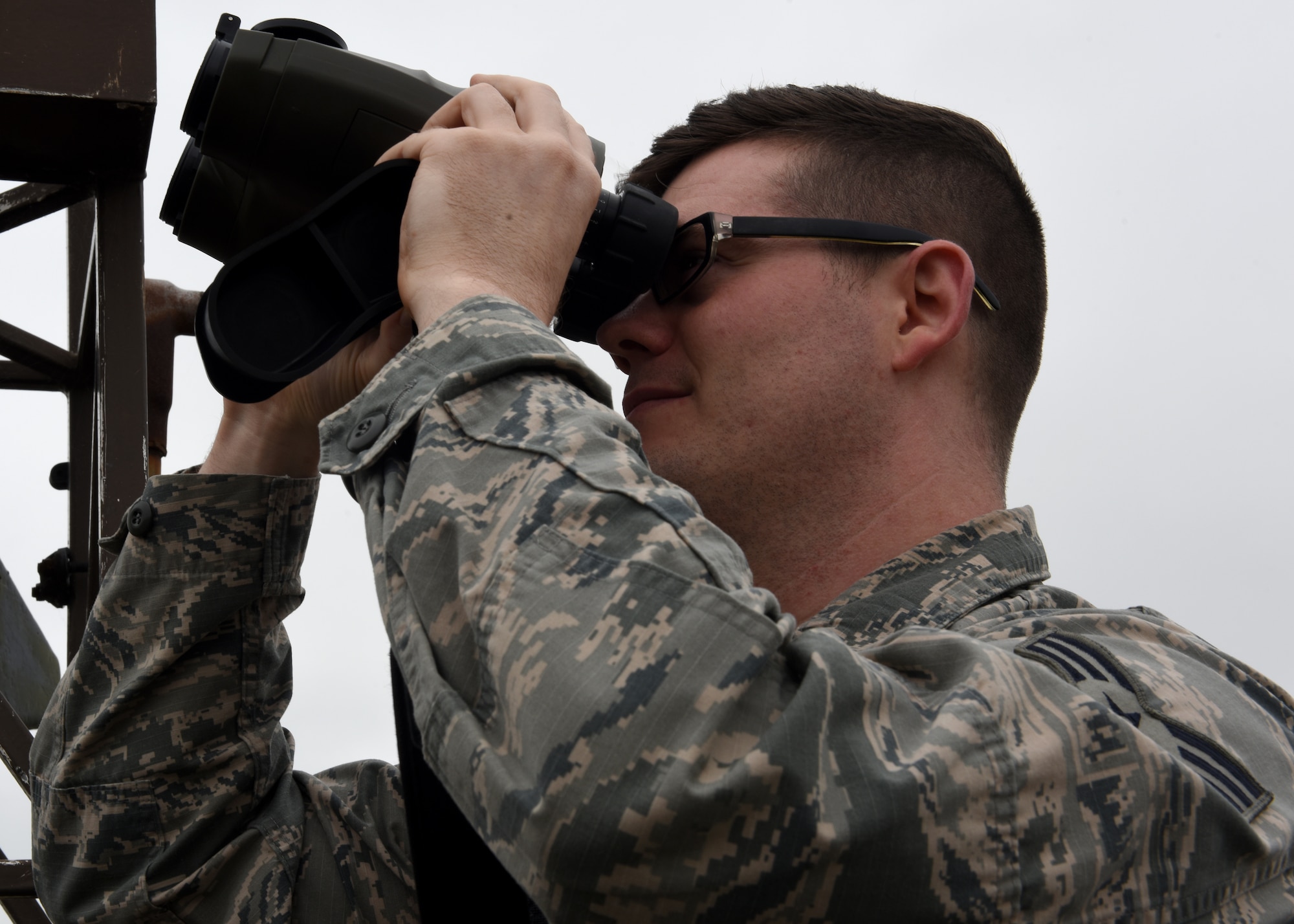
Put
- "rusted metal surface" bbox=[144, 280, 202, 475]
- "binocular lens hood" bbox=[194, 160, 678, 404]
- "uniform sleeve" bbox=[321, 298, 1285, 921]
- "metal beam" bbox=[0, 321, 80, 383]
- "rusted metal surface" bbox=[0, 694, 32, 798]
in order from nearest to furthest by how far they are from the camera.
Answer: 1. "uniform sleeve" bbox=[321, 298, 1285, 921]
2. "binocular lens hood" bbox=[194, 160, 678, 404]
3. "rusted metal surface" bbox=[0, 694, 32, 798]
4. "rusted metal surface" bbox=[144, 280, 202, 475]
5. "metal beam" bbox=[0, 321, 80, 383]

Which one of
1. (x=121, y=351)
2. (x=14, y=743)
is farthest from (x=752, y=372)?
(x=14, y=743)

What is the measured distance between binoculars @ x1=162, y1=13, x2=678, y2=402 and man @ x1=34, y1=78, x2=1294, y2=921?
0.08 meters

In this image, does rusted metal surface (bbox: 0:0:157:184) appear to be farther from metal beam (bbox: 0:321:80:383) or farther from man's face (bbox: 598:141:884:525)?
man's face (bbox: 598:141:884:525)

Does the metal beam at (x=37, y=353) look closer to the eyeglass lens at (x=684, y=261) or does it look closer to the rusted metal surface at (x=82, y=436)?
the rusted metal surface at (x=82, y=436)

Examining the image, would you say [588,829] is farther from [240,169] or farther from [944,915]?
[240,169]

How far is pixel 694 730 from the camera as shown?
0.71 m

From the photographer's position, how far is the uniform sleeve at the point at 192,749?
4.43 ft

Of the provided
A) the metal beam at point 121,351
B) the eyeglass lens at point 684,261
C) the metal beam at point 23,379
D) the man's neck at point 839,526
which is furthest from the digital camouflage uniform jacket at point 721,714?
the metal beam at point 23,379

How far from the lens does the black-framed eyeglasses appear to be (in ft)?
4.88

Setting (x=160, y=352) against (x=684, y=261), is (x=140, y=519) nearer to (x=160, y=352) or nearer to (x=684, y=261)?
(x=684, y=261)

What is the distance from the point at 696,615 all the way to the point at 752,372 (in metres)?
0.71

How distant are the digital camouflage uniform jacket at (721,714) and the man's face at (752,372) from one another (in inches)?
14.2

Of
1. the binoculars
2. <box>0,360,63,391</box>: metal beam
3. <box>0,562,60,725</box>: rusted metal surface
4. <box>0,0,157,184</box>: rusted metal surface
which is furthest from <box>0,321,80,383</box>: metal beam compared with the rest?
the binoculars

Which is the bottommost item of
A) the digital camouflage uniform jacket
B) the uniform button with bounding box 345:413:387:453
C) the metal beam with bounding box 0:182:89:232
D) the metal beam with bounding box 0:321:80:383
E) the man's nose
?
the digital camouflage uniform jacket
